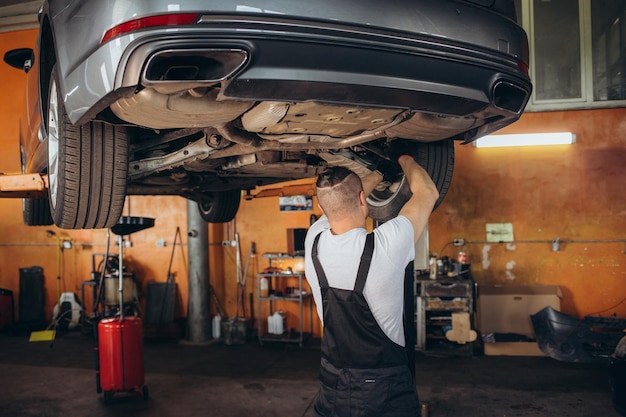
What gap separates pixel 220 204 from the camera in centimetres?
420

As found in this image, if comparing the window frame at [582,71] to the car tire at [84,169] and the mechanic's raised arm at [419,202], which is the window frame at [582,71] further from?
the car tire at [84,169]

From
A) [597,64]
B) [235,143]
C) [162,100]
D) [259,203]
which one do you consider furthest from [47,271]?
[597,64]

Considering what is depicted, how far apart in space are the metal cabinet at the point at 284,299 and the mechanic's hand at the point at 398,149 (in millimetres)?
3983

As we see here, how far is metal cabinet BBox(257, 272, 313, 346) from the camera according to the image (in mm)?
6277

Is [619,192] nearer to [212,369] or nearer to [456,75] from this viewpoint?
[212,369]

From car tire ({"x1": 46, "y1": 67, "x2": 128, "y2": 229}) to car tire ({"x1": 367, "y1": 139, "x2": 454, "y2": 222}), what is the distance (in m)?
1.22

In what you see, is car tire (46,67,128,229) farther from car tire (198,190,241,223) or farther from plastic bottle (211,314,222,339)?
plastic bottle (211,314,222,339)

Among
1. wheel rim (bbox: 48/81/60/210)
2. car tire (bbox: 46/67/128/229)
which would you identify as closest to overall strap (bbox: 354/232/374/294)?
car tire (bbox: 46/67/128/229)

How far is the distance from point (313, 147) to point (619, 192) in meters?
5.04

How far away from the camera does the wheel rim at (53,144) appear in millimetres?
2045

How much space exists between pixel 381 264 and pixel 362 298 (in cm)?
14

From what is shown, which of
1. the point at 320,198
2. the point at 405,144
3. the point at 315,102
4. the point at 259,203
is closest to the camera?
the point at 315,102

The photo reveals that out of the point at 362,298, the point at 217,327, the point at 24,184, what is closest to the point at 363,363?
the point at 362,298

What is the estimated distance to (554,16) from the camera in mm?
6293
